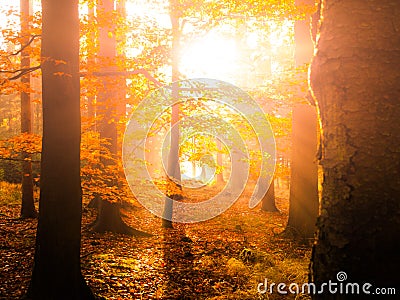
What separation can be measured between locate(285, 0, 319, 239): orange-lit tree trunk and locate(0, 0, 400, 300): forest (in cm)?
4

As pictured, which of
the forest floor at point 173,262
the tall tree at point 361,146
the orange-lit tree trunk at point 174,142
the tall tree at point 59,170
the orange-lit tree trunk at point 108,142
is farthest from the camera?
the orange-lit tree trunk at point 174,142

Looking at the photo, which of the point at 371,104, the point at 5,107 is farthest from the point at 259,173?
the point at 5,107

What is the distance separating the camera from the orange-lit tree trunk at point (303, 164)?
10328mm

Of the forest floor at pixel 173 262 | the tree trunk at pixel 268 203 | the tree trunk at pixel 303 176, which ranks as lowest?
the tree trunk at pixel 268 203

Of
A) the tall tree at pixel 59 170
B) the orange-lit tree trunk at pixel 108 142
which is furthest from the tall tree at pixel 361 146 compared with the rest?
the orange-lit tree trunk at pixel 108 142

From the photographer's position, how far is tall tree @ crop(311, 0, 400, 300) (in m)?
1.74

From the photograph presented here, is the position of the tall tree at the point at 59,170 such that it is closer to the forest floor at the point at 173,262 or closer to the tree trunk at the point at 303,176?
the forest floor at the point at 173,262

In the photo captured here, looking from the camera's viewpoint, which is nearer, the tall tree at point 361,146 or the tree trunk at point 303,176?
the tall tree at point 361,146

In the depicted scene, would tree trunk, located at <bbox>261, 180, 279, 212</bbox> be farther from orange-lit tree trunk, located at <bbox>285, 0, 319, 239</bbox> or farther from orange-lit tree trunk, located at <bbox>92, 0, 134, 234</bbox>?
orange-lit tree trunk, located at <bbox>92, 0, 134, 234</bbox>

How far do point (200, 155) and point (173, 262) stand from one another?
4346 mm

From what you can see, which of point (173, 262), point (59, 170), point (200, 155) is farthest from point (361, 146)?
point (200, 155)

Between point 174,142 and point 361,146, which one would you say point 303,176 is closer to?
point 174,142

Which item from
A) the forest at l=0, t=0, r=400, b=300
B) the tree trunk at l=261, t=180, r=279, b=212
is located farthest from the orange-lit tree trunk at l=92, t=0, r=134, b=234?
the tree trunk at l=261, t=180, r=279, b=212

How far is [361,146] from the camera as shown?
1.83 metres
